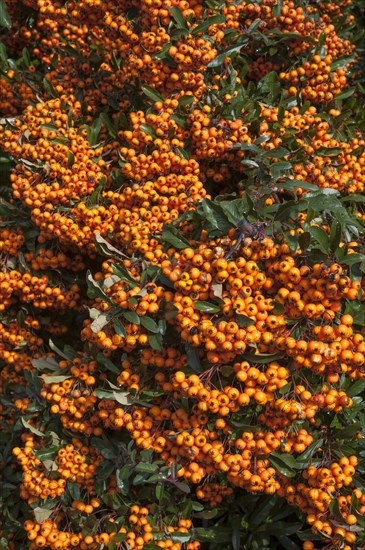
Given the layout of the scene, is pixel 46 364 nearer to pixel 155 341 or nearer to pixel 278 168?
pixel 155 341

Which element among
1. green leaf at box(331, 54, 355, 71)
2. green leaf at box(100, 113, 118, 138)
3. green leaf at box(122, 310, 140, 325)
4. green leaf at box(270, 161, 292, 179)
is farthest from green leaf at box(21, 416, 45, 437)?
green leaf at box(331, 54, 355, 71)

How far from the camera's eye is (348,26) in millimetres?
4961

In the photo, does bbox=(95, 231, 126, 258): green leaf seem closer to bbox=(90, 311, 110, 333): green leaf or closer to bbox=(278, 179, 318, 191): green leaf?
bbox=(90, 311, 110, 333): green leaf

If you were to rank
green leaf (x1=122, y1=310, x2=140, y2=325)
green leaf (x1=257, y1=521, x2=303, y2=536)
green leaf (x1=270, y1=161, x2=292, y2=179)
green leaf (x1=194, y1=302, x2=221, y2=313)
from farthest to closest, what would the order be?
1. green leaf (x1=257, y1=521, x2=303, y2=536)
2. green leaf (x1=270, y1=161, x2=292, y2=179)
3. green leaf (x1=122, y1=310, x2=140, y2=325)
4. green leaf (x1=194, y1=302, x2=221, y2=313)

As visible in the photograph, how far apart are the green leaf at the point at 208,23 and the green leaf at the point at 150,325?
2077 millimetres

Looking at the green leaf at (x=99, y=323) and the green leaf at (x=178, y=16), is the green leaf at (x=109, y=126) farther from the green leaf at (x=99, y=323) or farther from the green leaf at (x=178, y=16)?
the green leaf at (x=99, y=323)

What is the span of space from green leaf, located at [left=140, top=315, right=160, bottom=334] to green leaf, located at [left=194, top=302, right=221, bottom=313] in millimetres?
344

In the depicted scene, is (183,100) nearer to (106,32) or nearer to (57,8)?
(106,32)

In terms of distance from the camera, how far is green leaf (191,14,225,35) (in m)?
3.57

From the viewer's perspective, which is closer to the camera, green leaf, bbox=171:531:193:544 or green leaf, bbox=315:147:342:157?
green leaf, bbox=171:531:193:544

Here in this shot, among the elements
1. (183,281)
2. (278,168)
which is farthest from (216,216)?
(278,168)

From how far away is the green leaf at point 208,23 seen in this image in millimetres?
3568

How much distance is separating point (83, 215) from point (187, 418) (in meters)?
1.56

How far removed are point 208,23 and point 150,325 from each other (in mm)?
2184
